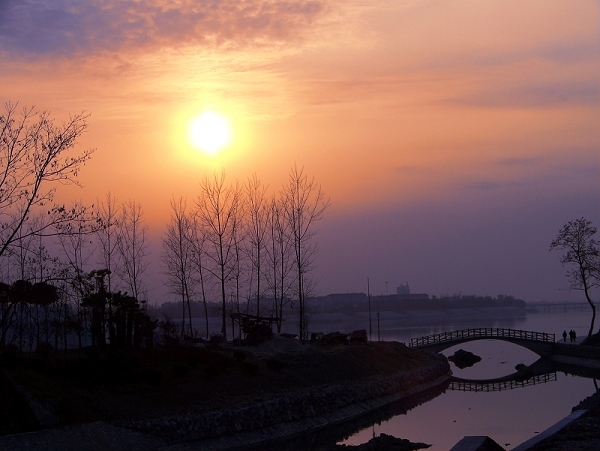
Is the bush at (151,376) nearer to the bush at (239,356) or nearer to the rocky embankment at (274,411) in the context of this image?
the rocky embankment at (274,411)

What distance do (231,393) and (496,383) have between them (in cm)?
2851

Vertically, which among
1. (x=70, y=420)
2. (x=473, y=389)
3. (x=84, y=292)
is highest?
(x=84, y=292)

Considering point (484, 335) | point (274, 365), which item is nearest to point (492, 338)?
point (484, 335)

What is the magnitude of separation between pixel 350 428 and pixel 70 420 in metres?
13.8

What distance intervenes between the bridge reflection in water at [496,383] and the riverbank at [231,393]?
18.9 feet

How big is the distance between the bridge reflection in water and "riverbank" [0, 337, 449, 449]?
5757 millimetres

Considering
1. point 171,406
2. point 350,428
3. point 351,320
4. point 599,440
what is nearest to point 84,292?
point 171,406

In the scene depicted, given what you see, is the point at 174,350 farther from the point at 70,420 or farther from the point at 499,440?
the point at 499,440

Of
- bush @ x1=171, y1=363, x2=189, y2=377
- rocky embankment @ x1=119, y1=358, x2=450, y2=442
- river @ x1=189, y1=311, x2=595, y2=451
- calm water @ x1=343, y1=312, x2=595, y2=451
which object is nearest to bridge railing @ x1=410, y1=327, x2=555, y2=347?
river @ x1=189, y1=311, x2=595, y2=451

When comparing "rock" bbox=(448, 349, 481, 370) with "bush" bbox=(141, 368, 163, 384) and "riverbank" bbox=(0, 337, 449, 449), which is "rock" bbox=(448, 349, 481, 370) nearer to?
"riverbank" bbox=(0, 337, 449, 449)

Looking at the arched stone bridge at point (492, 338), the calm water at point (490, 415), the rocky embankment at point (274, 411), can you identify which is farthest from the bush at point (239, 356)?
the arched stone bridge at point (492, 338)

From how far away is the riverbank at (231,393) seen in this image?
22641 mm

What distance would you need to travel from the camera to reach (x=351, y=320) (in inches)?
7062

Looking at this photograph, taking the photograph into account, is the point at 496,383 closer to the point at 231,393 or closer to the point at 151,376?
the point at 231,393
